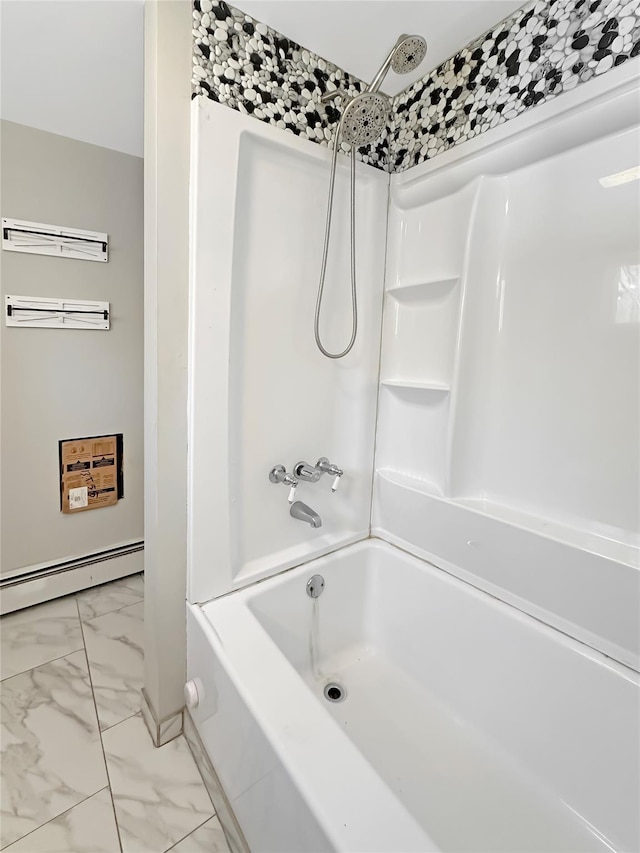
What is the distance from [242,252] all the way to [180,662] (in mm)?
1358

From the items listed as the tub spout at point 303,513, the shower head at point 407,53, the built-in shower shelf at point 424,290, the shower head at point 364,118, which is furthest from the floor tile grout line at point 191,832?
the shower head at point 407,53

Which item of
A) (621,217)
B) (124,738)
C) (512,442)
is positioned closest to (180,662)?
(124,738)

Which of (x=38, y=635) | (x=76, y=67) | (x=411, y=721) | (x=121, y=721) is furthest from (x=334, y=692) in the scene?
(x=76, y=67)

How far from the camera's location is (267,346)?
4.40ft

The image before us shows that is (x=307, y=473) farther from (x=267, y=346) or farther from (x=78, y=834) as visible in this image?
(x=78, y=834)

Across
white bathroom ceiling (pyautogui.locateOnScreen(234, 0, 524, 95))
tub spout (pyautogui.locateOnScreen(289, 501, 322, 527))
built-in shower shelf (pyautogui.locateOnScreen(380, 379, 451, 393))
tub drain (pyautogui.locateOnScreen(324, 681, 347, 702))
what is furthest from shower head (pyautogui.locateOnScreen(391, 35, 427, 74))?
tub drain (pyautogui.locateOnScreen(324, 681, 347, 702))

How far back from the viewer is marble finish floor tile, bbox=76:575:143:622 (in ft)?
6.52

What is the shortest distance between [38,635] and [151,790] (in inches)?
39.3

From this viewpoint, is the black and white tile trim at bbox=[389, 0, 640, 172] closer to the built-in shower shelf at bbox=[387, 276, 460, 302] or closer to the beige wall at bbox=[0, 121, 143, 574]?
the built-in shower shelf at bbox=[387, 276, 460, 302]

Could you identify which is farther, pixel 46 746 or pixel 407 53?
pixel 46 746

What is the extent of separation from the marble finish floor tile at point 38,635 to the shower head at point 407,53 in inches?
97.7

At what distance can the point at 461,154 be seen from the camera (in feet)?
4.29

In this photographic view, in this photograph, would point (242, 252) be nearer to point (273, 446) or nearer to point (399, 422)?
point (273, 446)

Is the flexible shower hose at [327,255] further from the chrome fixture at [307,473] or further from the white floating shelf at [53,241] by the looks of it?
the white floating shelf at [53,241]
